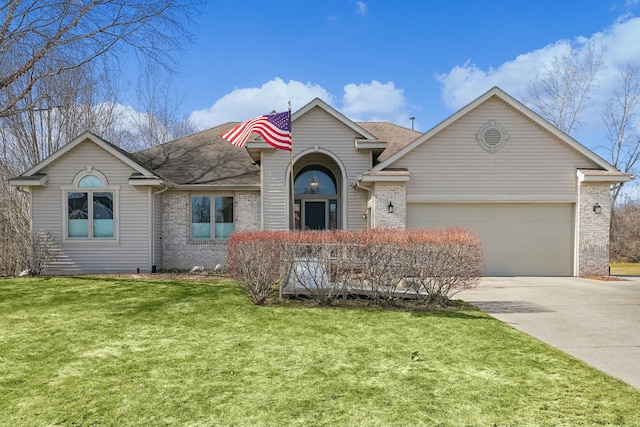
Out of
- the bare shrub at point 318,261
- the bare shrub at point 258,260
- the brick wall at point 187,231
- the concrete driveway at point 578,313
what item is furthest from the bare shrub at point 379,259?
the brick wall at point 187,231

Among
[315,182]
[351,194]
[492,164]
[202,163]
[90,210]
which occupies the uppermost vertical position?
[202,163]

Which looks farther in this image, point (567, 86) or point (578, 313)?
point (567, 86)

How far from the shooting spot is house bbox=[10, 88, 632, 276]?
40.0 feet

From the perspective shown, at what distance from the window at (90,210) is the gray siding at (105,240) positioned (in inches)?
8.6

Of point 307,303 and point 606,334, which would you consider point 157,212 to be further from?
point 606,334

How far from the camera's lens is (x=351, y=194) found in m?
13.8

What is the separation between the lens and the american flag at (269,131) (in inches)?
435

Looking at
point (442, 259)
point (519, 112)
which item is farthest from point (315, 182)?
point (442, 259)

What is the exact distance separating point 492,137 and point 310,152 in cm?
614

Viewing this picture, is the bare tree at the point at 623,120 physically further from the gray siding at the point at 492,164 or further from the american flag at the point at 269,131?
the american flag at the point at 269,131

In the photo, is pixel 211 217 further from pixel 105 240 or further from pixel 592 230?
pixel 592 230

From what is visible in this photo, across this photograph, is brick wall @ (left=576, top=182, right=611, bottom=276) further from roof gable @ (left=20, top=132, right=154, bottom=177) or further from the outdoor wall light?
roof gable @ (left=20, top=132, right=154, bottom=177)

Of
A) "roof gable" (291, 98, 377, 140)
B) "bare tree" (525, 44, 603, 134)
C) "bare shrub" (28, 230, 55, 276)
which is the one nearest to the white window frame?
"bare shrub" (28, 230, 55, 276)

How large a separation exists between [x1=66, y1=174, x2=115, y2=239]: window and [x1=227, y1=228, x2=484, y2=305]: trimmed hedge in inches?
314
